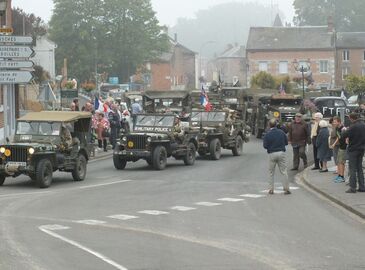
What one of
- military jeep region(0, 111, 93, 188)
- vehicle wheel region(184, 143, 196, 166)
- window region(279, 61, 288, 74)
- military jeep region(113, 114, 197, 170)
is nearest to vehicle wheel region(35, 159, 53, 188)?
military jeep region(0, 111, 93, 188)

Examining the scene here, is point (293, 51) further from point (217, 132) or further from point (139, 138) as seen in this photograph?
point (139, 138)

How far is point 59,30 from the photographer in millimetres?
87375

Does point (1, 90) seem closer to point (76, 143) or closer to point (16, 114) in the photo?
point (16, 114)

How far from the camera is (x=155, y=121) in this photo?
25.1 m

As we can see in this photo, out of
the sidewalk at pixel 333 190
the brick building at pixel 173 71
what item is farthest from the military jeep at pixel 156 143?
the brick building at pixel 173 71

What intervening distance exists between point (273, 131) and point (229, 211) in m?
3.52

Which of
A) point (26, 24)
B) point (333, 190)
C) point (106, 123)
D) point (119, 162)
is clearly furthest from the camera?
point (26, 24)

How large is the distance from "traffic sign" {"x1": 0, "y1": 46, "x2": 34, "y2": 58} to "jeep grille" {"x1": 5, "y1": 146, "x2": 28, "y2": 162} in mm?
6385

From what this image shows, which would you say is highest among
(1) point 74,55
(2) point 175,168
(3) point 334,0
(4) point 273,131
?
(3) point 334,0

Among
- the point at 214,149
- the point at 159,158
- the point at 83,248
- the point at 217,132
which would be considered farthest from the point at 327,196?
the point at 217,132

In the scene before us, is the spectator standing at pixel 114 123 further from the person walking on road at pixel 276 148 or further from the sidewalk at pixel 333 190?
the person walking on road at pixel 276 148

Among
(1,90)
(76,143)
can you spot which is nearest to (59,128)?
(76,143)

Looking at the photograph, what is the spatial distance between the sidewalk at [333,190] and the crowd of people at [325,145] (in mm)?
282

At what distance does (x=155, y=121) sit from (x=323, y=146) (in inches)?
235
